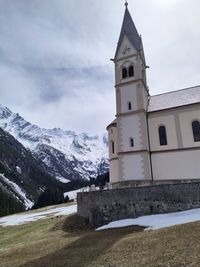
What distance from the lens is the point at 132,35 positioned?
41.5m

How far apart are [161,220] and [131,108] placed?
17497 mm

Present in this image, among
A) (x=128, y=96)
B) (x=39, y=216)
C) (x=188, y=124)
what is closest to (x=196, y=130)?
(x=188, y=124)

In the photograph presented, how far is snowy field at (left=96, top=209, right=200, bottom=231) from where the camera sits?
21625mm

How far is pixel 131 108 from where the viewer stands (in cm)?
3766

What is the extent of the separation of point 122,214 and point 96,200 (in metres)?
3.21

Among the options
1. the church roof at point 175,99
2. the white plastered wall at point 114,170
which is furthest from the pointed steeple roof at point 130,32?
the white plastered wall at point 114,170

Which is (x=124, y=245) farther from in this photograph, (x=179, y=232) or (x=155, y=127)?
(x=155, y=127)

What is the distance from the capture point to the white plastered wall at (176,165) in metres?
33.2

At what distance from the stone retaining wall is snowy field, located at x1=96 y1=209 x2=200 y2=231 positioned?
861 mm

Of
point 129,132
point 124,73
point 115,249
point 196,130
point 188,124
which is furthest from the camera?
point 124,73

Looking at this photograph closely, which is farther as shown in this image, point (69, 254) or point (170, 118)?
point (170, 118)

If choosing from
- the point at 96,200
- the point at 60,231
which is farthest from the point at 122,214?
the point at 60,231

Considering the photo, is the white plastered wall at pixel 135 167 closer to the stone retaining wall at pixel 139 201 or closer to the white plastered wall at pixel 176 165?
the white plastered wall at pixel 176 165

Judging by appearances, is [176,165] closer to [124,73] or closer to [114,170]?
[114,170]
